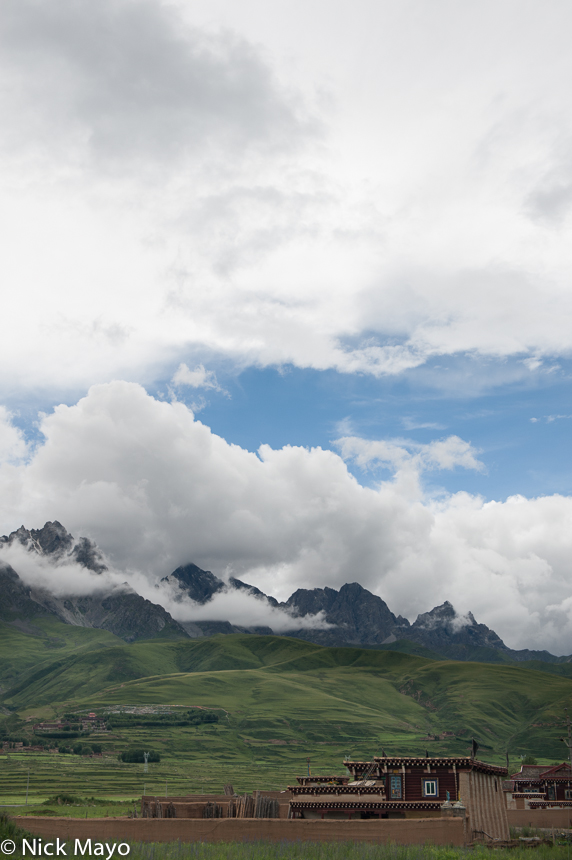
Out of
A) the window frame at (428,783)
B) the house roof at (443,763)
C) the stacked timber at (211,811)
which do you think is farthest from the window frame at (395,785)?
the stacked timber at (211,811)

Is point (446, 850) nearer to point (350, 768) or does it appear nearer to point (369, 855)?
point (369, 855)

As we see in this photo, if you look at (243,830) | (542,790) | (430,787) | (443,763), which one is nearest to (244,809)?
(243,830)

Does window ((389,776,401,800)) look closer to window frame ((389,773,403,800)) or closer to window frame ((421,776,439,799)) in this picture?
window frame ((389,773,403,800))

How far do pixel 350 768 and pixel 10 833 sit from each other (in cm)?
4830

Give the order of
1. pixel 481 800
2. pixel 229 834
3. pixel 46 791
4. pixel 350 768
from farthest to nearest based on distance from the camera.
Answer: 1. pixel 46 791
2. pixel 350 768
3. pixel 481 800
4. pixel 229 834

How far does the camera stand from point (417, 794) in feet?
200

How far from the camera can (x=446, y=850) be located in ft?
120

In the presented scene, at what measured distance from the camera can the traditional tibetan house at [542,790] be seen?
8712cm

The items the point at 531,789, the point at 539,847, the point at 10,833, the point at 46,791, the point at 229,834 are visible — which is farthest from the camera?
the point at 46,791

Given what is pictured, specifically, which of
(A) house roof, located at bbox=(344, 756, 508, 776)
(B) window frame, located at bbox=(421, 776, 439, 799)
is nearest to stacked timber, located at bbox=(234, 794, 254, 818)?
(A) house roof, located at bbox=(344, 756, 508, 776)

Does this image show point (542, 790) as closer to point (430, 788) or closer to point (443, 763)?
point (430, 788)

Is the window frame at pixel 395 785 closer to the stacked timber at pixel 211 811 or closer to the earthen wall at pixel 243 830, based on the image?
the stacked timber at pixel 211 811

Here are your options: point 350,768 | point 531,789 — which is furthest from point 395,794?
point 531,789

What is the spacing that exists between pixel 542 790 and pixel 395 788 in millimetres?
51275
